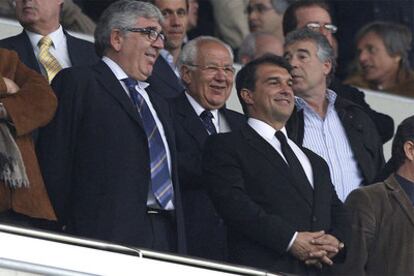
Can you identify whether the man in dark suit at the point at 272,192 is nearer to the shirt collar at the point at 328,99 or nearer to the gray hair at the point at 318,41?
the shirt collar at the point at 328,99

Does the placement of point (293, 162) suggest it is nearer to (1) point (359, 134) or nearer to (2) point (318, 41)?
(1) point (359, 134)

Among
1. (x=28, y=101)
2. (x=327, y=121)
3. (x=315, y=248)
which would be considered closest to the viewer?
(x=28, y=101)

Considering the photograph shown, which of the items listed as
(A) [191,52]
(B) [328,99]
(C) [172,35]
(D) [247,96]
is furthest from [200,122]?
(C) [172,35]

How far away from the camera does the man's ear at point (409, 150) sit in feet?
35.2

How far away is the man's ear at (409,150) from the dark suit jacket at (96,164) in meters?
1.36

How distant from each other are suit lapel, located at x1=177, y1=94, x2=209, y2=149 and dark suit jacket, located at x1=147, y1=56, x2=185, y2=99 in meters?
0.78

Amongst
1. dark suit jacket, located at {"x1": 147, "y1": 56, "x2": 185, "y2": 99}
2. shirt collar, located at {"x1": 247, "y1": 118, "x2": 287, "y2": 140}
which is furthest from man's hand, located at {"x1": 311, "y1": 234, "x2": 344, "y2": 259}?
dark suit jacket, located at {"x1": 147, "y1": 56, "x2": 185, "y2": 99}

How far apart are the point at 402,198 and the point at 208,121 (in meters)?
1.10

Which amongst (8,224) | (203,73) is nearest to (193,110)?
(203,73)

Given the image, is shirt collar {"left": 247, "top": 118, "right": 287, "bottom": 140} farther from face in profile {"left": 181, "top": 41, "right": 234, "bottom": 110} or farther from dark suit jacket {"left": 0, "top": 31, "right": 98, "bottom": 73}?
dark suit jacket {"left": 0, "top": 31, "right": 98, "bottom": 73}

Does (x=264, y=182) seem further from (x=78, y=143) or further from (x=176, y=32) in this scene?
(x=176, y=32)

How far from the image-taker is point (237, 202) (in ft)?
32.9

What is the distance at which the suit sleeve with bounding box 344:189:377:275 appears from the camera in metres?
10.5

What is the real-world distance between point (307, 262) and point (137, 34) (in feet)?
4.71
